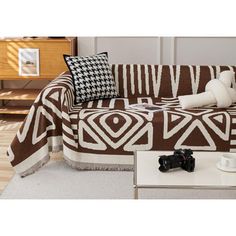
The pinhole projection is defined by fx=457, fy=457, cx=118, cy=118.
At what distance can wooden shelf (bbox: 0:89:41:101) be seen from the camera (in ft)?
14.6

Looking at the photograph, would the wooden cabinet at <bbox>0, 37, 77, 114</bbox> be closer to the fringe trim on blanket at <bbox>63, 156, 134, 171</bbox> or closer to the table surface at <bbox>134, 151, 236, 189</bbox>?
the fringe trim on blanket at <bbox>63, 156, 134, 171</bbox>

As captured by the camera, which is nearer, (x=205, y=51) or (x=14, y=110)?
(x=14, y=110)

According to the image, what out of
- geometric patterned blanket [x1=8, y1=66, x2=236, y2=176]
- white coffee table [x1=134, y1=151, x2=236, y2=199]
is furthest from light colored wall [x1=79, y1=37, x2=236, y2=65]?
white coffee table [x1=134, y1=151, x2=236, y2=199]

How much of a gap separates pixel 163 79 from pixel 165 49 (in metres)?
1.09

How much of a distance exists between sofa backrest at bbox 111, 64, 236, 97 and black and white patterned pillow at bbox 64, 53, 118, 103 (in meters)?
0.15

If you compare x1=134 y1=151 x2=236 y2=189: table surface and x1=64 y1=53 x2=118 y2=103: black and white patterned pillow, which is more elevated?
x1=64 y1=53 x2=118 y2=103: black and white patterned pillow

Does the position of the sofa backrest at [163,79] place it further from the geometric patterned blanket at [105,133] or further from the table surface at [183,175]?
the table surface at [183,175]

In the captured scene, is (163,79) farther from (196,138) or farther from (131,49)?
(131,49)

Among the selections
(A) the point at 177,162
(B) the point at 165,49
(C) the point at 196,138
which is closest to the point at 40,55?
(B) the point at 165,49

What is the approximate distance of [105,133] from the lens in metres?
3.07

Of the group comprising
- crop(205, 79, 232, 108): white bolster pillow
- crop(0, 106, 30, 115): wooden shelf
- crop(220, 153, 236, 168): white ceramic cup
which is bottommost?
crop(0, 106, 30, 115): wooden shelf

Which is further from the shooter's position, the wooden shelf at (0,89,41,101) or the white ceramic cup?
the wooden shelf at (0,89,41,101)
